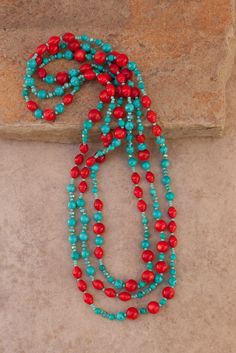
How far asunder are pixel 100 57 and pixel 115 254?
0.47m

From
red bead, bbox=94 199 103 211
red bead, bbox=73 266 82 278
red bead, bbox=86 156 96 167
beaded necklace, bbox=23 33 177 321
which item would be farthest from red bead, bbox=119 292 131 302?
red bead, bbox=86 156 96 167

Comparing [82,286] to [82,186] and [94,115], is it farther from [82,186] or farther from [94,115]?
[94,115]

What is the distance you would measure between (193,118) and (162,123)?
75mm

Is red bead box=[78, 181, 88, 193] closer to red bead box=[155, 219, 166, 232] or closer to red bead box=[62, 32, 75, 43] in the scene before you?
red bead box=[155, 219, 166, 232]

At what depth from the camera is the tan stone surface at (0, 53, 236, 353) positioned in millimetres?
1169

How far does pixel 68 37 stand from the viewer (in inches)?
49.6

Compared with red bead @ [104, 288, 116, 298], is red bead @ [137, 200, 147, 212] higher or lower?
higher

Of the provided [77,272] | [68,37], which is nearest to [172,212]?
[77,272]

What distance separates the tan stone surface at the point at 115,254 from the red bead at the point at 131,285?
0.03m

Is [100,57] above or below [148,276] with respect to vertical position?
above

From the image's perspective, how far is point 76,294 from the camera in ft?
3.96

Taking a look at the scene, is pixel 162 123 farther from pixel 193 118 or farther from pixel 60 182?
pixel 60 182

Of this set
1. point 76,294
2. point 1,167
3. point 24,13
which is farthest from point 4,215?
point 24,13

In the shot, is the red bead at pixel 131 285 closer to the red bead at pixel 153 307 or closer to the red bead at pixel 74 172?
the red bead at pixel 153 307
